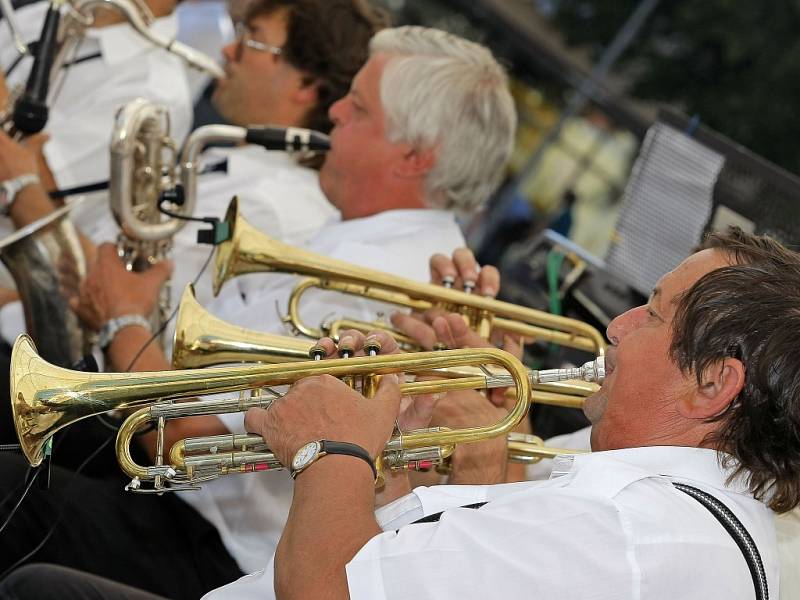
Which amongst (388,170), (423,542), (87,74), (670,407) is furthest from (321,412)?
(87,74)

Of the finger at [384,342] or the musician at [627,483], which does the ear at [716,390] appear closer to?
the musician at [627,483]

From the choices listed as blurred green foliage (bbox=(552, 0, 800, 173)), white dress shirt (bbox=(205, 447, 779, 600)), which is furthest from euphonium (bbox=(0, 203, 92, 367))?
blurred green foliage (bbox=(552, 0, 800, 173))

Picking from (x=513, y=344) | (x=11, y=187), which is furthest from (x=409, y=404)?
(x=11, y=187)

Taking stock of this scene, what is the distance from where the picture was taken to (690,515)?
4.50 ft

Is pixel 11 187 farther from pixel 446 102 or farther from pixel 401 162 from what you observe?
pixel 446 102

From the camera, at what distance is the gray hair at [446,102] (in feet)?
8.57

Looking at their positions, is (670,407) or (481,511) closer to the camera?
(481,511)

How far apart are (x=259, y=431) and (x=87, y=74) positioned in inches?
89.5

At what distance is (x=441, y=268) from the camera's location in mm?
2441

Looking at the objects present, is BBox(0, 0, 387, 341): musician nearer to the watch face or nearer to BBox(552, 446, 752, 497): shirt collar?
the watch face

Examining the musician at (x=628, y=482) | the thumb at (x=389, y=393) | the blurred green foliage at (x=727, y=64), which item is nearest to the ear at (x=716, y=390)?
the musician at (x=628, y=482)

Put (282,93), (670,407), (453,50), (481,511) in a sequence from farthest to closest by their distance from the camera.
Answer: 1. (282,93)
2. (453,50)
3. (670,407)
4. (481,511)

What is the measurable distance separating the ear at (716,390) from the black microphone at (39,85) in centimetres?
206

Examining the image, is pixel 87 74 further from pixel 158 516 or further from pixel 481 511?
pixel 481 511
